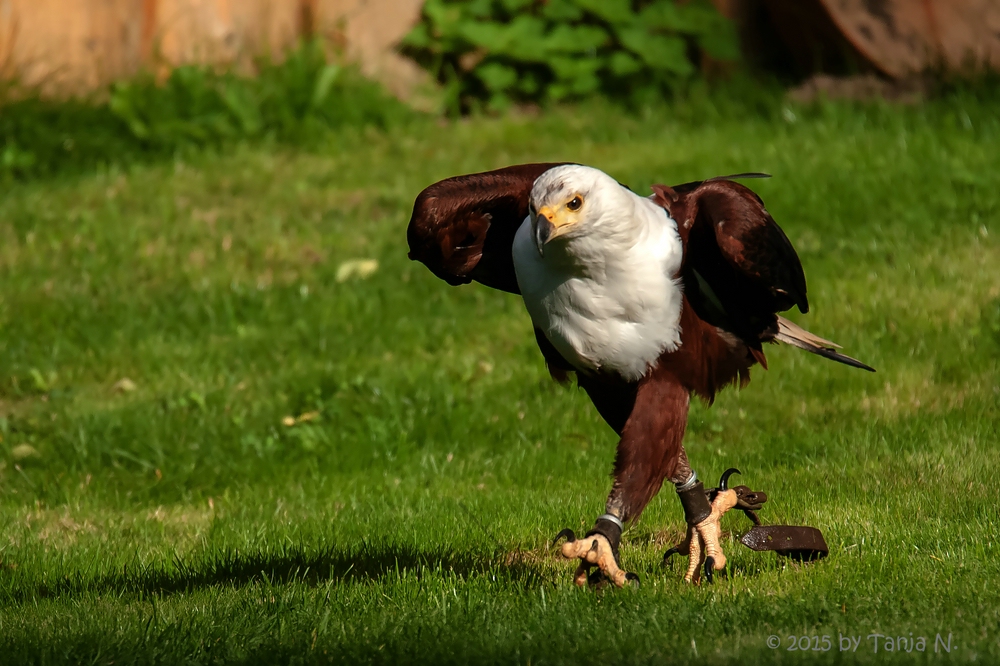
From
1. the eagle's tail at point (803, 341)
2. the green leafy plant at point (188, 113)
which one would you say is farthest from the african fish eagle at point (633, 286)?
the green leafy plant at point (188, 113)

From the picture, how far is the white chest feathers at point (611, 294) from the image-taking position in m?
4.38

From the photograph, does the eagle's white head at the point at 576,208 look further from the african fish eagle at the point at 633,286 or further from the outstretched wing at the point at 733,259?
the outstretched wing at the point at 733,259

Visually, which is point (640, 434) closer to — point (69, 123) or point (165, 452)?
point (165, 452)

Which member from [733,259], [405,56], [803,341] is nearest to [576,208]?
[733,259]

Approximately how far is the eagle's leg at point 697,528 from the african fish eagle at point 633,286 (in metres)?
0.03

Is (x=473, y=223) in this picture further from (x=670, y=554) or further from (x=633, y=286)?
(x=670, y=554)

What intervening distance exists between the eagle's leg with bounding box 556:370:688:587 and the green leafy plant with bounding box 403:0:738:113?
743 centimetres

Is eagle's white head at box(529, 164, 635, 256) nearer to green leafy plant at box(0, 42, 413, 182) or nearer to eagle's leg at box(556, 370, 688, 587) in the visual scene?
eagle's leg at box(556, 370, 688, 587)

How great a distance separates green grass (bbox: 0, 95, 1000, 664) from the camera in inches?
170

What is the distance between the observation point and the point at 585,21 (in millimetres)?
11922

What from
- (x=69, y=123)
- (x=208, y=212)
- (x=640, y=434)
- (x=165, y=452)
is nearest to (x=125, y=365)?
(x=165, y=452)

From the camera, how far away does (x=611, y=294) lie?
439 cm

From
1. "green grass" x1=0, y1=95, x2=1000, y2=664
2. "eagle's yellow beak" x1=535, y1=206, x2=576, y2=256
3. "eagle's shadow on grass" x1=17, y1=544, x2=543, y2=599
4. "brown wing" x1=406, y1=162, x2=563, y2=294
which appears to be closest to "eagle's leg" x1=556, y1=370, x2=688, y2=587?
"green grass" x1=0, y1=95, x2=1000, y2=664

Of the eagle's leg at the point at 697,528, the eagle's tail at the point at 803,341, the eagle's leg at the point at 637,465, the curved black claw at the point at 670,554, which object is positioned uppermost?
the eagle's tail at the point at 803,341
